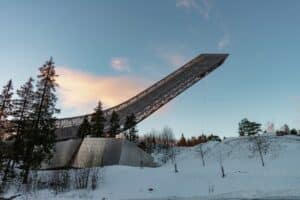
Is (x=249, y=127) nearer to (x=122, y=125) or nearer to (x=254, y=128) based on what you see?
(x=254, y=128)

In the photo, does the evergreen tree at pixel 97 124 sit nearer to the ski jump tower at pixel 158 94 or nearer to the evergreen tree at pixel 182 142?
the ski jump tower at pixel 158 94

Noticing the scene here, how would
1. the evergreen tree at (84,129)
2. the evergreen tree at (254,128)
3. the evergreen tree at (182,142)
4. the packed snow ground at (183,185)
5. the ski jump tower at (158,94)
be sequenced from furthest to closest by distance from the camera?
the evergreen tree at (182,142), the evergreen tree at (254,128), the ski jump tower at (158,94), the evergreen tree at (84,129), the packed snow ground at (183,185)

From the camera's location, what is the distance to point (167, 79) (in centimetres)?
6362

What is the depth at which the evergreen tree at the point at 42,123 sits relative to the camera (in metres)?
28.4

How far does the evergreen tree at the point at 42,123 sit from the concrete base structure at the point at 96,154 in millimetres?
4045

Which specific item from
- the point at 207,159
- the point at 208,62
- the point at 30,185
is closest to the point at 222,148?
the point at 207,159

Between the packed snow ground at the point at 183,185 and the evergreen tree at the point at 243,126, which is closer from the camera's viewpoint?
the packed snow ground at the point at 183,185

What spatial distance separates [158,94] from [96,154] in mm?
26013

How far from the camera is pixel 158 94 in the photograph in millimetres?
57375

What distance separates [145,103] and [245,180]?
33.4 m

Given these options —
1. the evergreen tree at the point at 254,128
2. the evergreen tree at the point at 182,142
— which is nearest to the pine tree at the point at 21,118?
the evergreen tree at the point at 254,128

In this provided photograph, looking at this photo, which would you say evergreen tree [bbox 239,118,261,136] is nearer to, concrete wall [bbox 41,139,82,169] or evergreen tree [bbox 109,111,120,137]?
evergreen tree [bbox 109,111,120,137]

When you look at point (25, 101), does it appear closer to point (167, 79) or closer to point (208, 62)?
point (167, 79)

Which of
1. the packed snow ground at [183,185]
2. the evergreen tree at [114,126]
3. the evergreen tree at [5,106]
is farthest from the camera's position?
the evergreen tree at [114,126]
